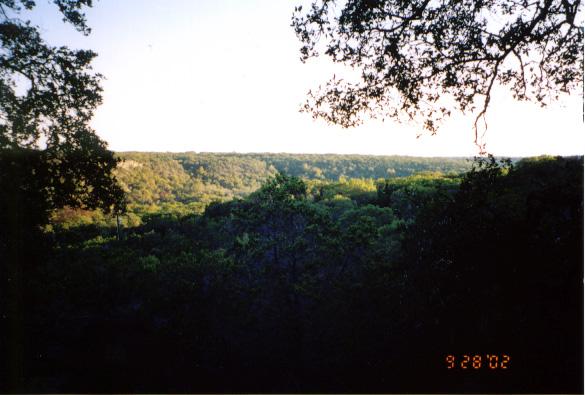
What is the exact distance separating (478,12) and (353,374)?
10.3 m

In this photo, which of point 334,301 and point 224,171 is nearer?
point 334,301

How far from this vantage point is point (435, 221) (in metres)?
9.79

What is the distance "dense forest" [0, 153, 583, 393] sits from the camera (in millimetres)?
5641

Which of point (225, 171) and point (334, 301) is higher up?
point (225, 171)

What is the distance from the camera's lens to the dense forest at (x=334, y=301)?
564 centimetres

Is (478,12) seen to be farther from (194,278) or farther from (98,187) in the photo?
(194,278)

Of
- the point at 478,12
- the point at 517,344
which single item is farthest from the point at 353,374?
the point at 478,12

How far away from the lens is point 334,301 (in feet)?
40.0
